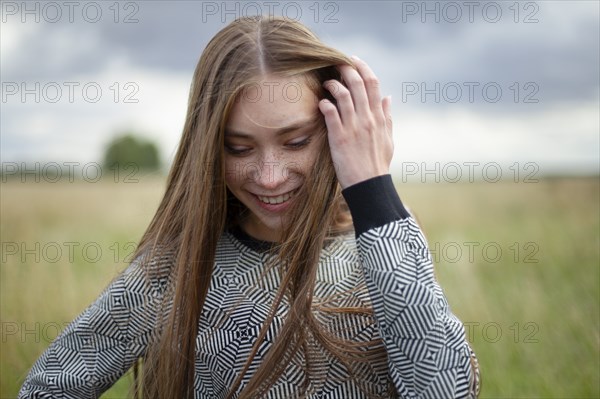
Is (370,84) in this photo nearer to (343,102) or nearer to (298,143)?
(343,102)

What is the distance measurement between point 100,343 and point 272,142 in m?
0.98

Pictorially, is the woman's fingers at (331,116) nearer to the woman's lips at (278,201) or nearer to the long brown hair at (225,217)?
the long brown hair at (225,217)

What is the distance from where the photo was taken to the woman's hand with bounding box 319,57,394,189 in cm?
187

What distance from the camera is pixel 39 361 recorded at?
223 centimetres

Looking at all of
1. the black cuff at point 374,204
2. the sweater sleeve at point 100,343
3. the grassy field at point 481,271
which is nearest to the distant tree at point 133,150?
the grassy field at point 481,271

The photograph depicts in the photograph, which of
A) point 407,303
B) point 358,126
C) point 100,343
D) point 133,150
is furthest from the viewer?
point 133,150

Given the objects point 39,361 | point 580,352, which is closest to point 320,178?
point 39,361

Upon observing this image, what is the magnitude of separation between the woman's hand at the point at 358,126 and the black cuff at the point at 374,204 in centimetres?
3

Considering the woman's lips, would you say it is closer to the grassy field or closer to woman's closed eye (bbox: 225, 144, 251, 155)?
woman's closed eye (bbox: 225, 144, 251, 155)

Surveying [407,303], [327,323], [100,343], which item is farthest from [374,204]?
[100,343]

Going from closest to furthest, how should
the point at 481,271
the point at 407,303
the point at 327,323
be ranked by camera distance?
the point at 407,303 < the point at 327,323 < the point at 481,271

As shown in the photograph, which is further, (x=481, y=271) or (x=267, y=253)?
(x=481, y=271)

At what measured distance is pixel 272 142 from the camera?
2.00 m

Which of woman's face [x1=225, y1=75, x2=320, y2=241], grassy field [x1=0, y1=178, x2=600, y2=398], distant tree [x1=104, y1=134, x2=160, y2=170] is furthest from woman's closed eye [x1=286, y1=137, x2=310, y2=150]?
distant tree [x1=104, y1=134, x2=160, y2=170]
